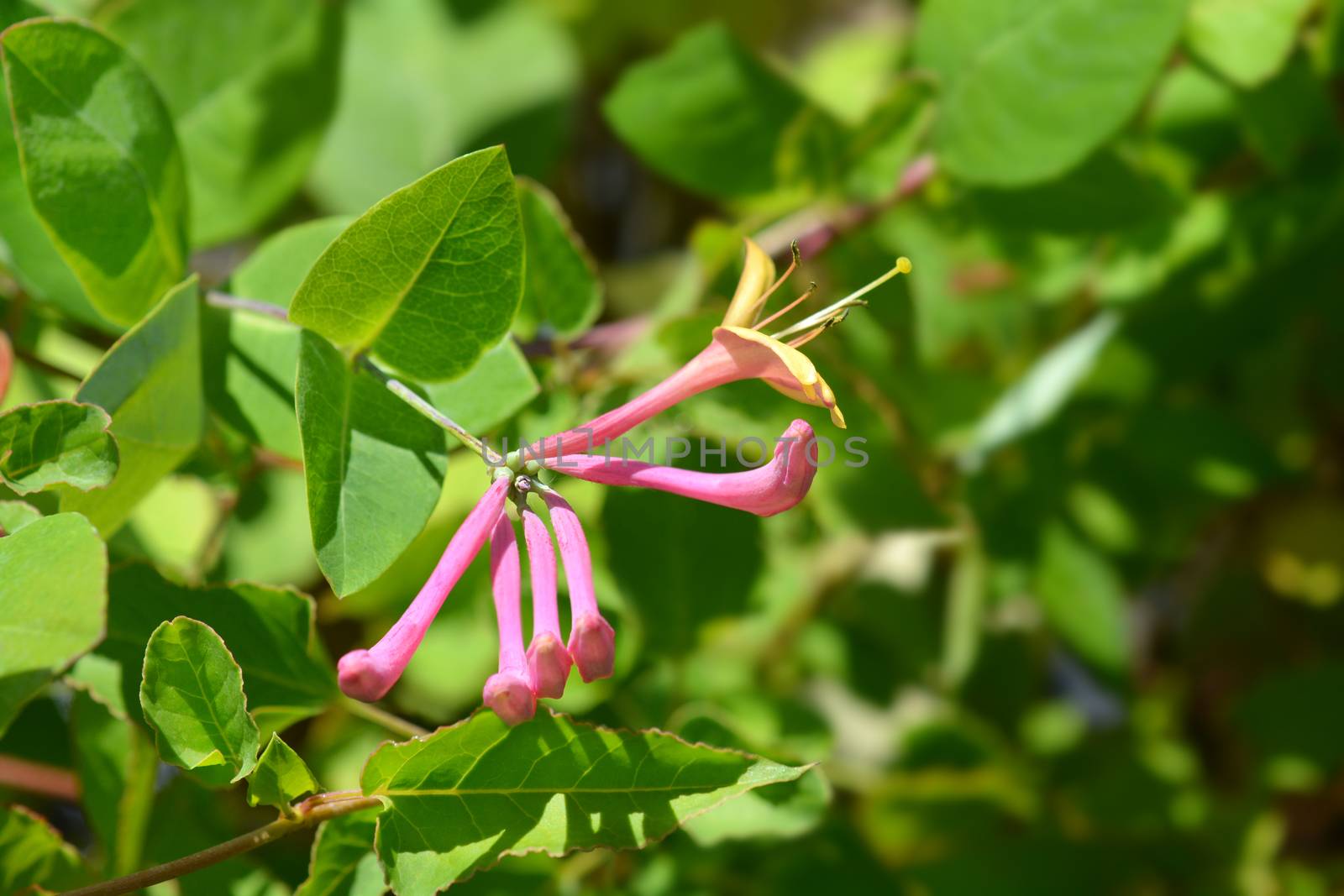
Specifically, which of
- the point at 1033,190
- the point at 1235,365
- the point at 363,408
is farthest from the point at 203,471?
the point at 1235,365

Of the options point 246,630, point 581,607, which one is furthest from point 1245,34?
point 246,630

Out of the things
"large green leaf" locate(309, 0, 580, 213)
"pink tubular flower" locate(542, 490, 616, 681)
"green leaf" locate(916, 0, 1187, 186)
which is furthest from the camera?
"large green leaf" locate(309, 0, 580, 213)

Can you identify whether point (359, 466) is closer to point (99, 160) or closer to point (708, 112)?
point (99, 160)

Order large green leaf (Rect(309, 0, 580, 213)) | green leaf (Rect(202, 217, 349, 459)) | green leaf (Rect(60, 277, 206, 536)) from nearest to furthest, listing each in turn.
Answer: green leaf (Rect(60, 277, 206, 536)) < green leaf (Rect(202, 217, 349, 459)) < large green leaf (Rect(309, 0, 580, 213))

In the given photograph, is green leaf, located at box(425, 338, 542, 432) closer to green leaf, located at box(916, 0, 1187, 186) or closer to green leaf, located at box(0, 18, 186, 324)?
green leaf, located at box(0, 18, 186, 324)

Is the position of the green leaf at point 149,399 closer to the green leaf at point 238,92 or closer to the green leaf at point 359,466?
the green leaf at point 359,466

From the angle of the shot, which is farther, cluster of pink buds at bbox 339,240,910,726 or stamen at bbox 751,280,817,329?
stamen at bbox 751,280,817,329

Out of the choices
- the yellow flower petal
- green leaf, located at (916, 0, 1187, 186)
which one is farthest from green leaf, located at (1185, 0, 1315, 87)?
the yellow flower petal
